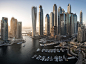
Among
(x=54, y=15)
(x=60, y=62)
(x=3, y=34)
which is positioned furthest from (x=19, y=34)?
(x=54, y=15)

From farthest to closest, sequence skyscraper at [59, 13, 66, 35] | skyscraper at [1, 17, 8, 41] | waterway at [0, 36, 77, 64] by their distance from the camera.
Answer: skyscraper at [59, 13, 66, 35]
skyscraper at [1, 17, 8, 41]
waterway at [0, 36, 77, 64]

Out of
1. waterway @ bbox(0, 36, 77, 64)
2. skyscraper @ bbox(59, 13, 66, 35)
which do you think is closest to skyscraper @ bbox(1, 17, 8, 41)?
waterway @ bbox(0, 36, 77, 64)

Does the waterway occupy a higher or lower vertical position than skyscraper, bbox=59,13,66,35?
lower

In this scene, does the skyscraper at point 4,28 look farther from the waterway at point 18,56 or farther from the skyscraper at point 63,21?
the skyscraper at point 63,21

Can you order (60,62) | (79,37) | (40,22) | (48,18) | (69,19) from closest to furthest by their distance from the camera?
1. (60,62)
2. (79,37)
3. (40,22)
4. (69,19)
5. (48,18)

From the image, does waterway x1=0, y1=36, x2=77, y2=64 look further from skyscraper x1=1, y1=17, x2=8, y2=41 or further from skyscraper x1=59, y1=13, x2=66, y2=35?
skyscraper x1=59, y1=13, x2=66, y2=35

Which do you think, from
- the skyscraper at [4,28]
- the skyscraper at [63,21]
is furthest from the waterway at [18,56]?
the skyscraper at [63,21]

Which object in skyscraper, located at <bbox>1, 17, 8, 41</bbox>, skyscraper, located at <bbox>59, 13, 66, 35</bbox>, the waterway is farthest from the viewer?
skyscraper, located at <bbox>59, 13, 66, 35</bbox>

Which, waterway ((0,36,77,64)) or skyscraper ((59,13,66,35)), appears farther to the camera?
skyscraper ((59,13,66,35))

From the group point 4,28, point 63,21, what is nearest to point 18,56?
point 4,28

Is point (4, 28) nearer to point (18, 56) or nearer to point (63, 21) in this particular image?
point (18, 56)

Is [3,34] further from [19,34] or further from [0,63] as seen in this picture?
[0,63]
